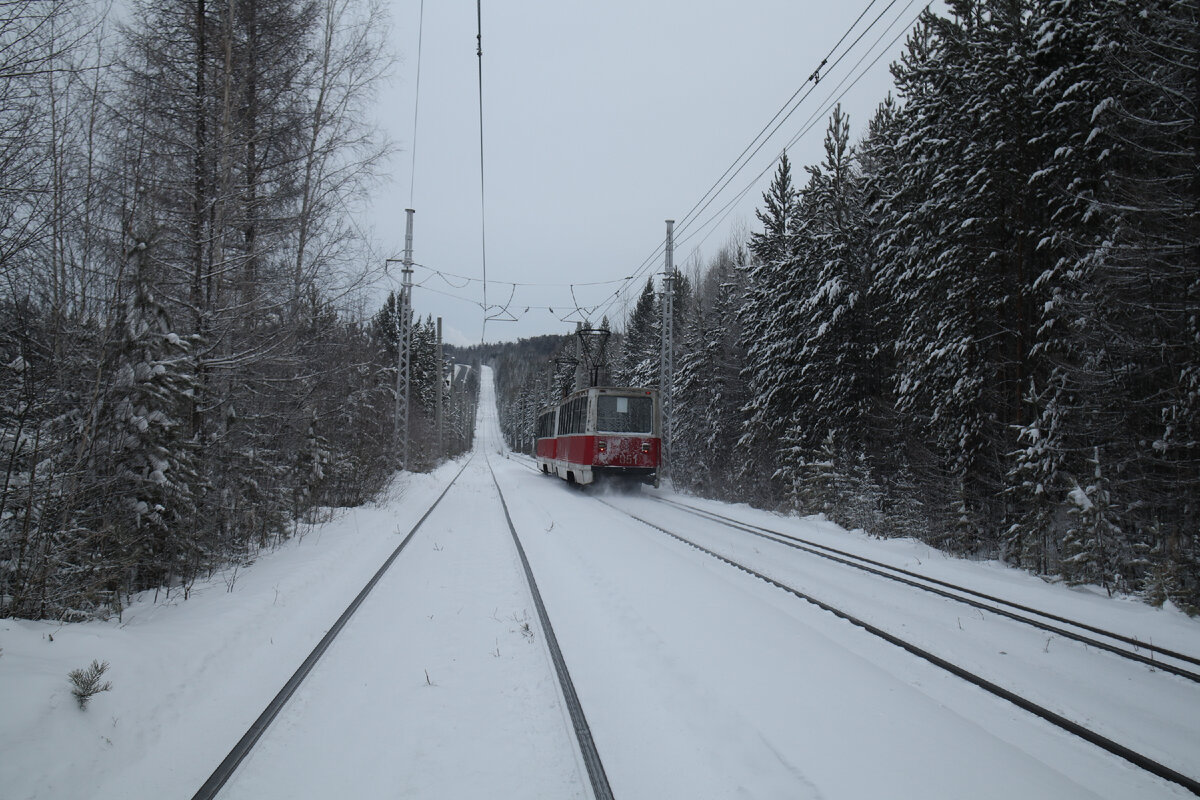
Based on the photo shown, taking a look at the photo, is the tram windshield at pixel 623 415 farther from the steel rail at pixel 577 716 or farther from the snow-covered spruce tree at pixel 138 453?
the snow-covered spruce tree at pixel 138 453

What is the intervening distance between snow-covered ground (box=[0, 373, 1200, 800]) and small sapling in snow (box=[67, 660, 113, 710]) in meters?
0.08

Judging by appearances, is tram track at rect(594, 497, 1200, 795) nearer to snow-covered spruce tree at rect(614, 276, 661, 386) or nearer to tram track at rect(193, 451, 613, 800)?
tram track at rect(193, 451, 613, 800)

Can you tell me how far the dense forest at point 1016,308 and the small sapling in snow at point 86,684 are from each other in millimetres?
9896

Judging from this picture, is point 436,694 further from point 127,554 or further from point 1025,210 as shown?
point 1025,210

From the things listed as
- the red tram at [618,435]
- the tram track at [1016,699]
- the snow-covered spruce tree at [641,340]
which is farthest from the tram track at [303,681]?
the snow-covered spruce tree at [641,340]

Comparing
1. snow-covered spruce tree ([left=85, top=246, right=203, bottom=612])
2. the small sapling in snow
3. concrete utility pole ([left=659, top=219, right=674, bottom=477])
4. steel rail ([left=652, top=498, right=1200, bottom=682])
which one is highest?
concrete utility pole ([left=659, top=219, right=674, bottom=477])

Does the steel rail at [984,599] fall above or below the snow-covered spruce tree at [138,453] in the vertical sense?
below

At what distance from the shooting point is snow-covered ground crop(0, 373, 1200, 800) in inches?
119

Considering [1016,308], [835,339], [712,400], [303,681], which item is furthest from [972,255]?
[712,400]

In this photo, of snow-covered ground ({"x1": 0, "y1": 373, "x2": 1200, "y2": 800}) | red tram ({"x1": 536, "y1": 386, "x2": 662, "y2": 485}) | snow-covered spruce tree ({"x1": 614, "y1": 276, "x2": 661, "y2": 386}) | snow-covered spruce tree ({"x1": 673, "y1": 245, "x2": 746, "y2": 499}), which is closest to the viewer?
snow-covered ground ({"x1": 0, "y1": 373, "x2": 1200, "y2": 800})

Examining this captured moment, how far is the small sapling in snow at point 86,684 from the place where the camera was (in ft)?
11.0


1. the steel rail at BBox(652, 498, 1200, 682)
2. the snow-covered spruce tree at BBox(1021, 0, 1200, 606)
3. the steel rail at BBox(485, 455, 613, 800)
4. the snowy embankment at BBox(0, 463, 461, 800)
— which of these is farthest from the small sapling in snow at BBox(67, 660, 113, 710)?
the snow-covered spruce tree at BBox(1021, 0, 1200, 606)

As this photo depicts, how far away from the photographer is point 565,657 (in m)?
4.62

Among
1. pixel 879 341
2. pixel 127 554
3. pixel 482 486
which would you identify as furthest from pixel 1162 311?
pixel 482 486
